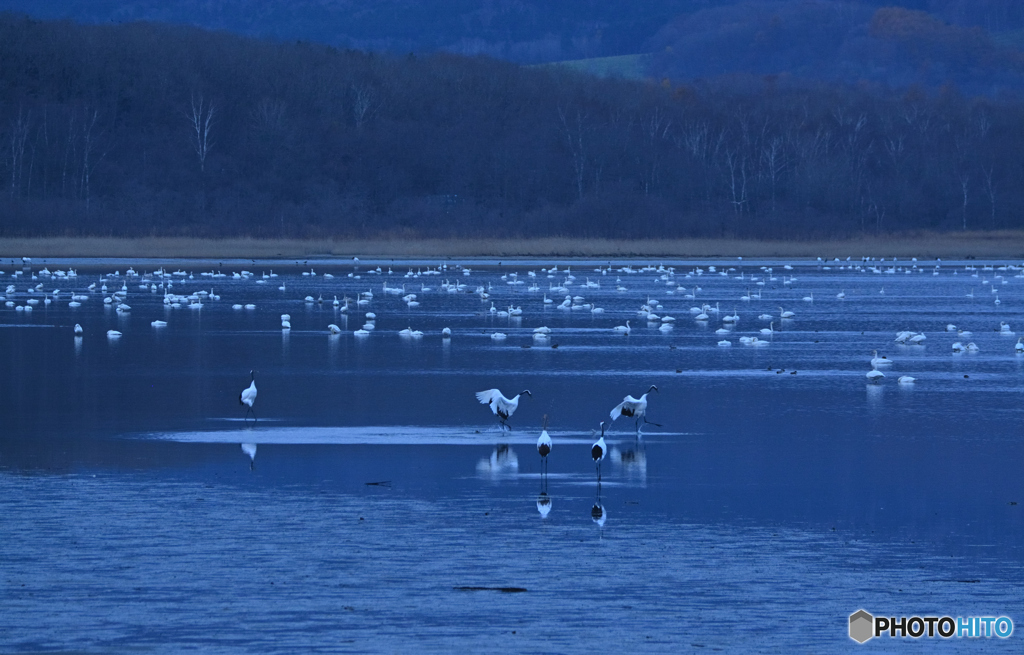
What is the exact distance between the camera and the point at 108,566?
892 centimetres

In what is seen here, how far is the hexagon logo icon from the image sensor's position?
25.0ft

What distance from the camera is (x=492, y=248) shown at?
192ft

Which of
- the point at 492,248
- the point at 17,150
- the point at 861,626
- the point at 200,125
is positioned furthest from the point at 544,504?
the point at 200,125

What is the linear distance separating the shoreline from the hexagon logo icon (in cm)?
4743

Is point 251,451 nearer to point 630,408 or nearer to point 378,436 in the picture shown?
point 378,436

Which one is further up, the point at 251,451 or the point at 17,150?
the point at 17,150

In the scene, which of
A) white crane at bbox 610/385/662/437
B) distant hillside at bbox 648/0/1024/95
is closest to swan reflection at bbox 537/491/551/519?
white crane at bbox 610/385/662/437

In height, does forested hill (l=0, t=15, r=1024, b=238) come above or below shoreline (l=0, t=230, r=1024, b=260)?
above

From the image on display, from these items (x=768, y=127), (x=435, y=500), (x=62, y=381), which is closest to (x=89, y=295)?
(x=62, y=381)

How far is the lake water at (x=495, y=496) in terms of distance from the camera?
795 cm

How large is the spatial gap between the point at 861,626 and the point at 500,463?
526 centimetres

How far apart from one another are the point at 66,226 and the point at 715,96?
50.0 metres

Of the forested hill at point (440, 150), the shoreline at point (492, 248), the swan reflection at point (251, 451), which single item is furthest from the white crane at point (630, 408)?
the forested hill at point (440, 150)

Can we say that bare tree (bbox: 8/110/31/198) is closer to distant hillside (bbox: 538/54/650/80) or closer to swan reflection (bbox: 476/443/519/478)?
swan reflection (bbox: 476/443/519/478)
